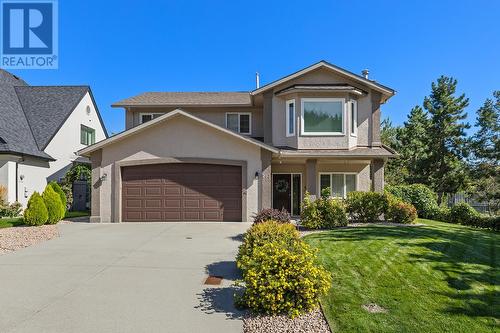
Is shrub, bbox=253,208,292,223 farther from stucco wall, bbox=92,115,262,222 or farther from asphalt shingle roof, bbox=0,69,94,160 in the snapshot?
asphalt shingle roof, bbox=0,69,94,160

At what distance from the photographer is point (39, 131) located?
20.2m

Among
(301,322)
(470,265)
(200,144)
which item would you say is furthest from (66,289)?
(200,144)

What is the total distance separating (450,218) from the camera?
55.4 feet

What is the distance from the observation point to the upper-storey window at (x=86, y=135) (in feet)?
78.1

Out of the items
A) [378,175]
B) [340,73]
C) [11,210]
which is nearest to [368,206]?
[378,175]

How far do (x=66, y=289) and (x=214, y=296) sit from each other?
2.74 meters

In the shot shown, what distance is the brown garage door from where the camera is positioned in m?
14.9

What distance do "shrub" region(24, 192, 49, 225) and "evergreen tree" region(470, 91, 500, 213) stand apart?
29.0 m

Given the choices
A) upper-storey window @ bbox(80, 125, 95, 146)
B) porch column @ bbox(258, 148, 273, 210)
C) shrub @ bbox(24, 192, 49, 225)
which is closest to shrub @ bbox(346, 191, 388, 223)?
porch column @ bbox(258, 148, 273, 210)

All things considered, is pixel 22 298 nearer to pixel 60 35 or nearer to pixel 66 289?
pixel 66 289

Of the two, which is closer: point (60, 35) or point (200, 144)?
point (200, 144)

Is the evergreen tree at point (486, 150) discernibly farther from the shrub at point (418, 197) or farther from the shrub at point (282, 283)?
the shrub at point (282, 283)

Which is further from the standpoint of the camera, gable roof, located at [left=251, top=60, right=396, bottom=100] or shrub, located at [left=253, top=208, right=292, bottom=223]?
gable roof, located at [left=251, top=60, right=396, bottom=100]

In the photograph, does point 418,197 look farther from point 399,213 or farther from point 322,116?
point 322,116
